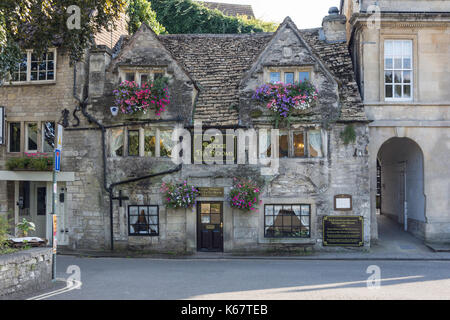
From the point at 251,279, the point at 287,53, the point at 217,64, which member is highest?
the point at 217,64

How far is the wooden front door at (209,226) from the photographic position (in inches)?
640

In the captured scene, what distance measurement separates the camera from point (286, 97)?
15.8 m

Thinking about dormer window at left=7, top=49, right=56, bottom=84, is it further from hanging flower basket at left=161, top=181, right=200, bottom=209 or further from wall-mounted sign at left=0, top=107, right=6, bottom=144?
hanging flower basket at left=161, top=181, right=200, bottom=209

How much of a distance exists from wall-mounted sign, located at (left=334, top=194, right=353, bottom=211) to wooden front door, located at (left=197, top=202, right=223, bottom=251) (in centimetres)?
470

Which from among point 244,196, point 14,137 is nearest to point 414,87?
point 244,196

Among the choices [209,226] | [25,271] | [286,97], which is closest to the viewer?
[25,271]

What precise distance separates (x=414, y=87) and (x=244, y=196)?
880 cm

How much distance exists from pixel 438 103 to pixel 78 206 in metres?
15.9

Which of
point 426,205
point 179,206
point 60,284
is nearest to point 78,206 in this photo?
point 179,206

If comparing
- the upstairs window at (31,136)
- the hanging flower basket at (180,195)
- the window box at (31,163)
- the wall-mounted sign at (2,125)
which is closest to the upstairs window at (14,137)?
the upstairs window at (31,136)

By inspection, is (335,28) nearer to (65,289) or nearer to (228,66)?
(228,66)
